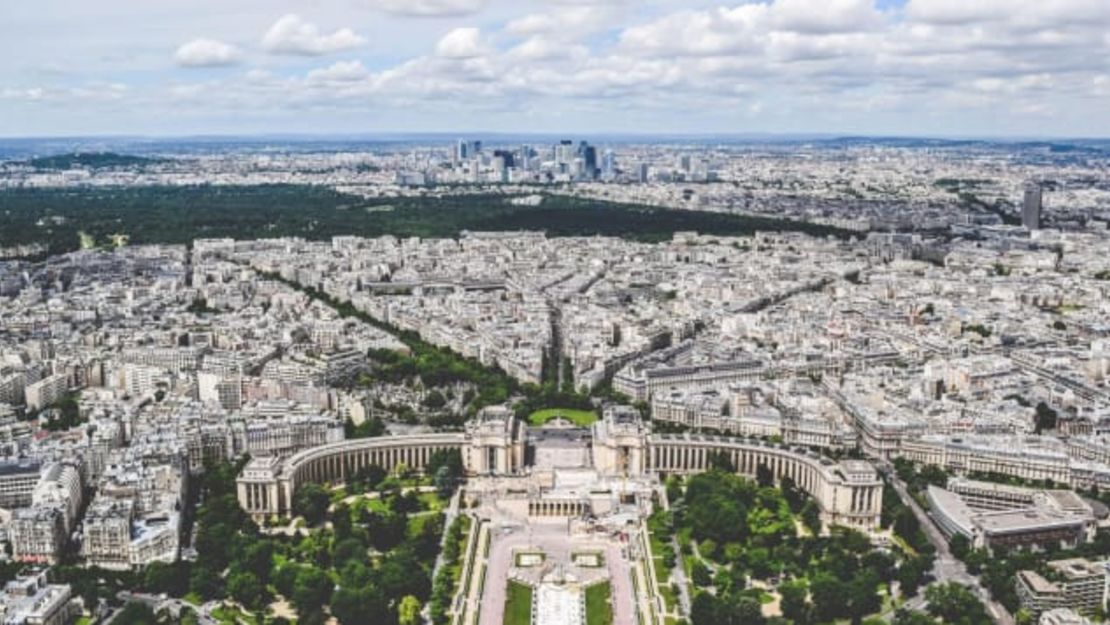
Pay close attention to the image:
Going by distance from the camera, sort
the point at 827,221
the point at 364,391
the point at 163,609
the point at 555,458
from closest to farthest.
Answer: the point at 163,609, the point at 555,458, the point at 364,391, the point at 827,221

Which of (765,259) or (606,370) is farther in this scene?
(765,259)

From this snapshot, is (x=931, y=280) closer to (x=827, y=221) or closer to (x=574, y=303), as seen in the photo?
(x=574, y=303)

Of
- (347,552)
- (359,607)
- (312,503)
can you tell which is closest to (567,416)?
(312,503)

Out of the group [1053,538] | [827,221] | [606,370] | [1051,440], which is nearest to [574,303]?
[606,370]

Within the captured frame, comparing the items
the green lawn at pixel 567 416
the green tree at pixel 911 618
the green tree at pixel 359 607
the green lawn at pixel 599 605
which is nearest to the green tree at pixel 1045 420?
the green lawn at pixel 567 416

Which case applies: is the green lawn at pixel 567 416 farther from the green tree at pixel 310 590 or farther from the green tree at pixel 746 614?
the green tree at pixel 746 614

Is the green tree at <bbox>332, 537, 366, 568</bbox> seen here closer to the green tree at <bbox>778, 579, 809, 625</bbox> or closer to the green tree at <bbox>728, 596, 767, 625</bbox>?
the green tree at <bbox>728, 596, 767, 625</bbox>

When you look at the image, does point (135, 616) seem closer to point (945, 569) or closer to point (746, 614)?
point (746, 614)
